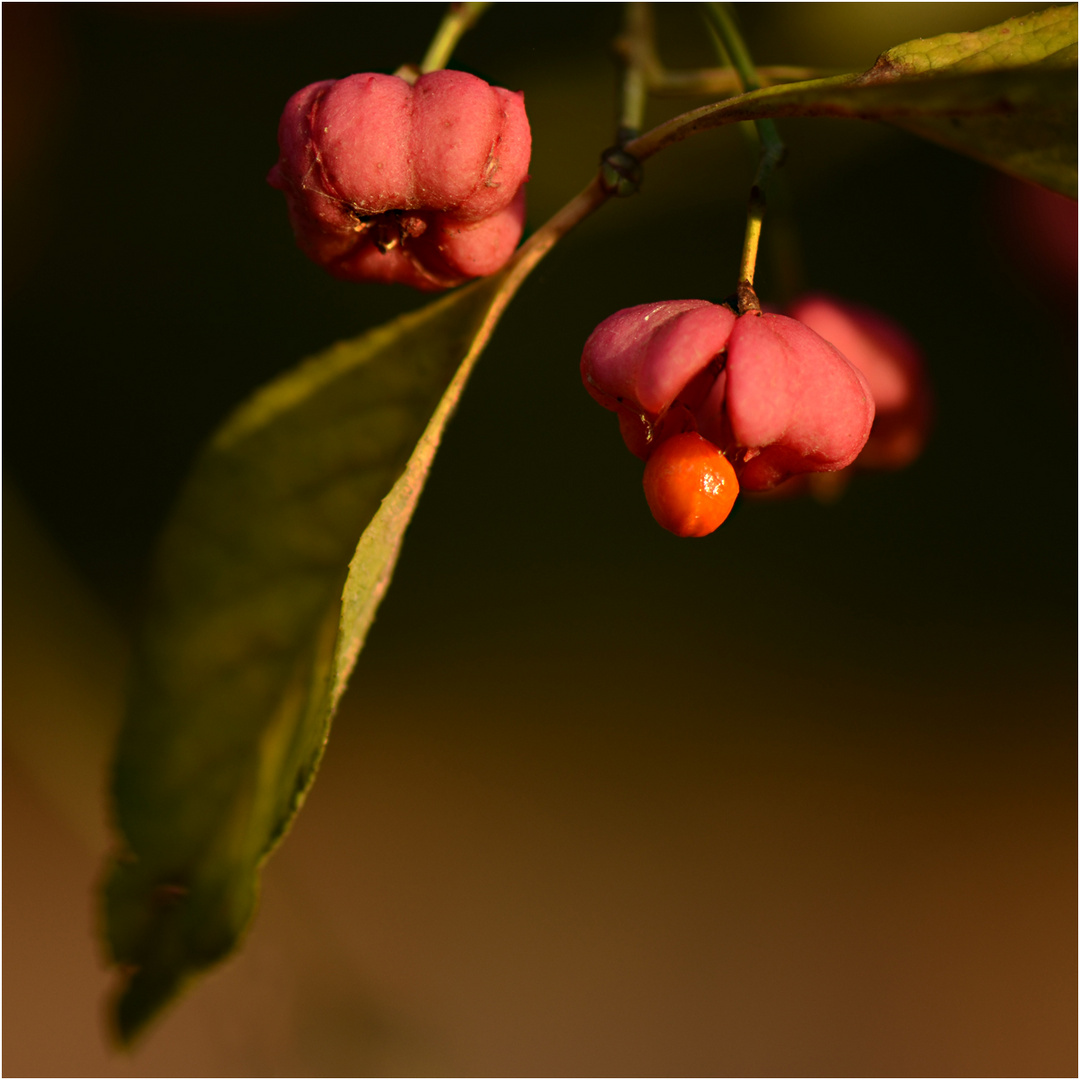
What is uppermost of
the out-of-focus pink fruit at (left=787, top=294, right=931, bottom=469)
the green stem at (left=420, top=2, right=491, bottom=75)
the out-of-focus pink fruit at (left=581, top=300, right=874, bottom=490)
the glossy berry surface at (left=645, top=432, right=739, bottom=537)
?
the green stem at (left=420, top=2, right=491, bottom=75)

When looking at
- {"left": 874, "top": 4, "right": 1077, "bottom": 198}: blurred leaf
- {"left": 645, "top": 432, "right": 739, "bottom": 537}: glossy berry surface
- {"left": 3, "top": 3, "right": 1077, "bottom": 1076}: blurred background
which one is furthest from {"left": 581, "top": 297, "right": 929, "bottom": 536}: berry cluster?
{"left": 3, "top": 3, "right": 1077, "bottom": 1076}: blurred background

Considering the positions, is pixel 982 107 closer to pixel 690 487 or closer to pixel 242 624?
pixel 690 487

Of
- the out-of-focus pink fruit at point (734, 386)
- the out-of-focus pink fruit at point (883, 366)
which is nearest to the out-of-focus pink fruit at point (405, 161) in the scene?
the out-of-focus pink fruit at point (734, 386)

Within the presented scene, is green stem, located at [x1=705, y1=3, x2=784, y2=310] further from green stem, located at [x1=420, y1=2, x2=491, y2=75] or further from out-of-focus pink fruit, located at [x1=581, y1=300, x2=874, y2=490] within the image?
green stem, located at [x1=420, y1=2, x2=491, y2=75]

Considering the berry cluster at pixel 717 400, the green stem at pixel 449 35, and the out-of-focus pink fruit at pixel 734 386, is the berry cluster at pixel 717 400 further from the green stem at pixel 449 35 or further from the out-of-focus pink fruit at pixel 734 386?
the green stem at pixel 449 35

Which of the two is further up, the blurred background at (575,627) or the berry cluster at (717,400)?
the berry cluster at (717,400)
